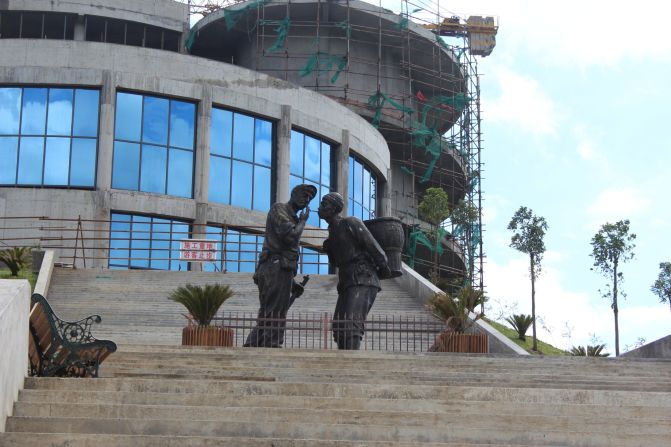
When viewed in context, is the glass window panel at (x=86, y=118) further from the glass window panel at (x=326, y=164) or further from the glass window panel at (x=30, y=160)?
the glass window panel at (x=326, y=164)

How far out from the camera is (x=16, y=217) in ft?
102

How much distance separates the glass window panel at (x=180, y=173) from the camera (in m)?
35.2

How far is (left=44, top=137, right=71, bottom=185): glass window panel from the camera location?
1346 inches

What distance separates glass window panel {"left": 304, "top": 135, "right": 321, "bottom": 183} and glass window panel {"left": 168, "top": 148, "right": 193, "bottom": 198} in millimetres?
4420

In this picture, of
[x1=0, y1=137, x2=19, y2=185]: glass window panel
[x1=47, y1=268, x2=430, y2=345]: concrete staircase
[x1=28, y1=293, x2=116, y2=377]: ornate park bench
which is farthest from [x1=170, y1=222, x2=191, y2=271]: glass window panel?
[x1=28, y1=293, x2=116, y2=377]: ornate park bench

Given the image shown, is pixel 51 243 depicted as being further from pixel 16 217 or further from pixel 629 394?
pixel 629 394

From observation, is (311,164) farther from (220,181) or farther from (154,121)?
(154,121)

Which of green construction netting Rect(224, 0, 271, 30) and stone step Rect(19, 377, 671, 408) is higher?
green construction netting Rect(224, 0, 271, 30)

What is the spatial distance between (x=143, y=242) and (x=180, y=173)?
2994 millimetres

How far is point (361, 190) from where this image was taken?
41281 millimetres

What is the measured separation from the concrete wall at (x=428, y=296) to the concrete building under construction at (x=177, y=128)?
6253 millimetres

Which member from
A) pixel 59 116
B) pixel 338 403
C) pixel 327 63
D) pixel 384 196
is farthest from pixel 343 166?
pixel 338 403

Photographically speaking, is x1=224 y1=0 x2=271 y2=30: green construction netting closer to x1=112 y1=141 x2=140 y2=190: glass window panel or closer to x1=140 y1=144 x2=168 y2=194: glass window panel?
x1=140 y1=144 x2=168 y2=194: glass window panel

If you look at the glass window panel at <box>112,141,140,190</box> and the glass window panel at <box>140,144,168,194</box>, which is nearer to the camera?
the glass window panel at <box>112,141,140,190</box>
